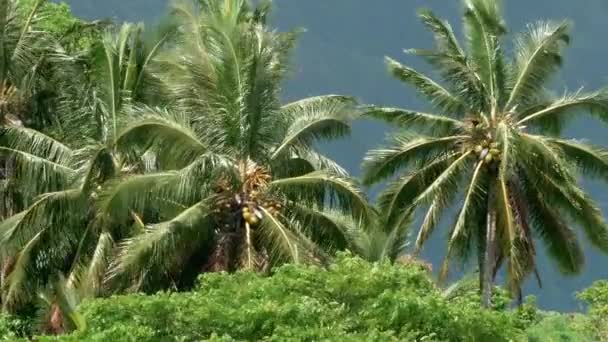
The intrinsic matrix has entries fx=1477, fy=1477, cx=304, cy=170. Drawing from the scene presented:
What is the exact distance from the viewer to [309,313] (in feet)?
57.3

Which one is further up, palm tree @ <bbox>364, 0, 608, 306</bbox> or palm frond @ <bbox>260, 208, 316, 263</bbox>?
palm tree @ <bbox>364, 0, 608, 306</bbox>

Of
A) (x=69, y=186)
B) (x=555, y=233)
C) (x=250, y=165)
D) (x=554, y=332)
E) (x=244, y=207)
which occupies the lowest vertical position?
(x=554, y=332)

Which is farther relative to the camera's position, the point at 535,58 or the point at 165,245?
the point at 535,58

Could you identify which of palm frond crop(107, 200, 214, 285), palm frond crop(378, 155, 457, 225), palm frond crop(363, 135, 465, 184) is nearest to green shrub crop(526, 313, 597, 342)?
palm frond crop(378, 155, 457, 225)

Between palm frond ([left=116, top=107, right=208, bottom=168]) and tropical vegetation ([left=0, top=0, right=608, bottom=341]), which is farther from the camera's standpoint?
tropical vegetation ([left=0, top=0, right=608, bottom=341])

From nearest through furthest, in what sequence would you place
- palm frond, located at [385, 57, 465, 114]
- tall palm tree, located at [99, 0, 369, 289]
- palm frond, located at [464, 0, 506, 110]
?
1. tall palm tree, located at [99, 0, 369, 289]
2. palm frond, located at [464, 0, 506, 110]
3. palm frond, located at [385, 57, 465, 114]

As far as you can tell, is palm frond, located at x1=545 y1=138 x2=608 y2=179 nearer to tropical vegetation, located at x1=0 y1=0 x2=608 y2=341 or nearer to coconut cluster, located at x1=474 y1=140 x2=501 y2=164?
tropical vegetation, located at x1=0 y1=0 x2=608 y2=341

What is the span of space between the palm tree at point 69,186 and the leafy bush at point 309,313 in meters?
8.57

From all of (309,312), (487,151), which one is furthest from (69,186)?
(309,312)

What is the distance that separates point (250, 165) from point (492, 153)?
479 centimetres

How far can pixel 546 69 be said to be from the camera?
28797 millimetres

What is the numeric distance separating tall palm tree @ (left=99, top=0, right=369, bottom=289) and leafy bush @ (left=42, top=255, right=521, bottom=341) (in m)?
5.98

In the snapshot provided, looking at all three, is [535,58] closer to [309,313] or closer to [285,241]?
[285,241]

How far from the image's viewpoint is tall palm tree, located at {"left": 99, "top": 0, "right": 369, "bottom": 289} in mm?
25344
